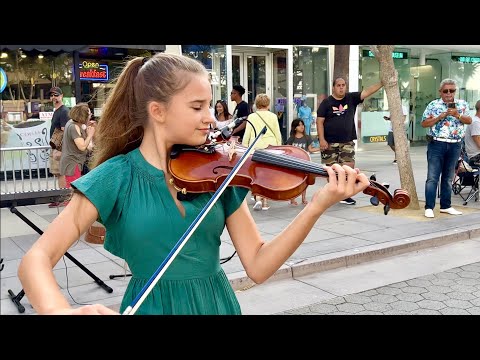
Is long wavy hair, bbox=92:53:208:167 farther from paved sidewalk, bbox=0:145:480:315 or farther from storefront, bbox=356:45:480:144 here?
storefront, bbox=356:45:480:144

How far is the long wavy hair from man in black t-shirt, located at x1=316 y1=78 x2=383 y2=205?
673 centimetres

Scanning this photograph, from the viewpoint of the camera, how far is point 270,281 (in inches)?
205

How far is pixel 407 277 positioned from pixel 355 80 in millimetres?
12245

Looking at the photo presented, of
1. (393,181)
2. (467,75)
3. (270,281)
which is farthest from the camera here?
(467,75)

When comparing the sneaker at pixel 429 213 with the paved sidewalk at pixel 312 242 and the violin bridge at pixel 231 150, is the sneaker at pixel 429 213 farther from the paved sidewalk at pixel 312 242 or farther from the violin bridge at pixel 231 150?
the violin bridge at pixel 231 150

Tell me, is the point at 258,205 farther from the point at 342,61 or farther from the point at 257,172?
the point at 257,172

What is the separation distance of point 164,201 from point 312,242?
490cm

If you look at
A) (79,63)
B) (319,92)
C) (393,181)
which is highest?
(79,63)

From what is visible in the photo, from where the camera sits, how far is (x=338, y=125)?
824 centimetres

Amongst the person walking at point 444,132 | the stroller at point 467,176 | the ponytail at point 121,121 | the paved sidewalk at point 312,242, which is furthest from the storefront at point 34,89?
the ponytail at point 121,121

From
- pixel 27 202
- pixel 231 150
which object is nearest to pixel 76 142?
pixel 27 202
